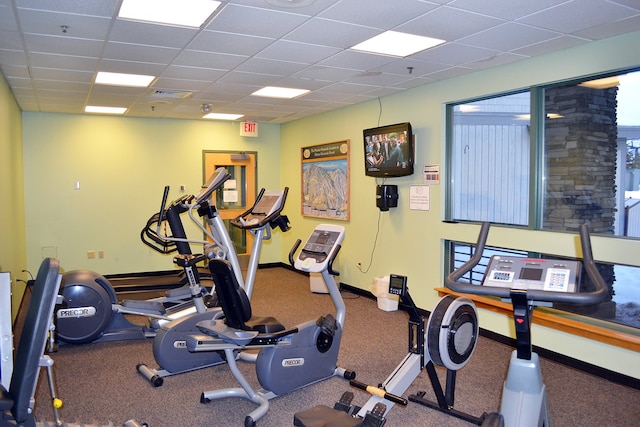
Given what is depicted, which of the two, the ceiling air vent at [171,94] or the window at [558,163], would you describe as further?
the ceiling air vent at [171,94]

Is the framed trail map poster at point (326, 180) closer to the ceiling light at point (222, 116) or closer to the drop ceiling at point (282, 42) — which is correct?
the ceiling light at point (222, 116)

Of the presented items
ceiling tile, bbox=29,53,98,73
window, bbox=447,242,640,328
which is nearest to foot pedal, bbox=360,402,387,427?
window, bbox=447,242,640,328

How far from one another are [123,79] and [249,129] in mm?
3302

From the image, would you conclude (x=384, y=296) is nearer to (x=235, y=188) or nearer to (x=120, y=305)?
(x=120, y=305)

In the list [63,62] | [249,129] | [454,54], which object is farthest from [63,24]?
[249,129]

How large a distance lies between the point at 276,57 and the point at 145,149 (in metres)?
4.26

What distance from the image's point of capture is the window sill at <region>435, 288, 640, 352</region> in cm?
363

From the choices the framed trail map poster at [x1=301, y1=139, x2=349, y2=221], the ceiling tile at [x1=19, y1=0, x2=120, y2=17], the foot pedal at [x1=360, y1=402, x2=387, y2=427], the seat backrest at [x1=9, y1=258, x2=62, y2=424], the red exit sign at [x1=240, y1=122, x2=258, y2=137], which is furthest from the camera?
the red exit sign at [x1=240, y1=122, x2=258, y2=137]

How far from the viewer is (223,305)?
10.7ft

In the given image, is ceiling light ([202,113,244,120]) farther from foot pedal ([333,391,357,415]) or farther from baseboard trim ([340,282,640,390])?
foot pedal ([333,391,357,415])

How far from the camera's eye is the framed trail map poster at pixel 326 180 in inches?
278

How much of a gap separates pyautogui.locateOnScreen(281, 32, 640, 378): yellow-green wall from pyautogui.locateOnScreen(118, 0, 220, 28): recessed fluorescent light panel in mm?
2853

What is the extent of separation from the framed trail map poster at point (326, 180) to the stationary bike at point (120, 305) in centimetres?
297

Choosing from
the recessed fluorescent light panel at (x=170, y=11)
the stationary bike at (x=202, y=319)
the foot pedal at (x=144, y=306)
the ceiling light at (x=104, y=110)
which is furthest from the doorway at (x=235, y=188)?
the recessed fluorescent light panel at (x=170, y=11)
